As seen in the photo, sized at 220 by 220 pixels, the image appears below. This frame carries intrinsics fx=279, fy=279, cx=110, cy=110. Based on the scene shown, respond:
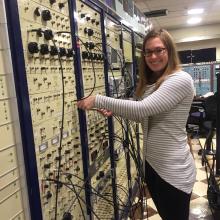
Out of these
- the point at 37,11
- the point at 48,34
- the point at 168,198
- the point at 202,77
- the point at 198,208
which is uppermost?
the point at 37,11

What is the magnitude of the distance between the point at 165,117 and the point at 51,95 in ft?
1.94

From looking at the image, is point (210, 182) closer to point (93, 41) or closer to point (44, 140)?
point (93, 41)

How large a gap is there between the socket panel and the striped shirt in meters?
0.26

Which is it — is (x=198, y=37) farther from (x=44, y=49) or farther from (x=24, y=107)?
(x=24, y=107)

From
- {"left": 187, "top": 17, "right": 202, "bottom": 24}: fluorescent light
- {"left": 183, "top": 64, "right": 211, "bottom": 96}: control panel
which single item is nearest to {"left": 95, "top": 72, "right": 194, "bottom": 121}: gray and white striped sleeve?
{"left": 183, "top": 64, "right": 211, "bottom": 96}: control panel

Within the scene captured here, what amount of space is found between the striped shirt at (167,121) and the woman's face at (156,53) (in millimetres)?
120

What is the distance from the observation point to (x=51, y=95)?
142 cm

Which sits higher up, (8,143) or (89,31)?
(89,31)

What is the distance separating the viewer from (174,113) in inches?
55.2

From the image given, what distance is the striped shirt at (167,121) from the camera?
4.36 feet

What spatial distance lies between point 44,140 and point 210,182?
1912 millimetres

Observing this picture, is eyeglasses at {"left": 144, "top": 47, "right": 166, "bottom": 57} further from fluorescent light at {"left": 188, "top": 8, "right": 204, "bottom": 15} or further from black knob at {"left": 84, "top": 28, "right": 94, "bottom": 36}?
fluorescent light at {"left": 188, "top": 8, "right": 204, "bottom": 15}

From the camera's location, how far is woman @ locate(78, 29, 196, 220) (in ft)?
4.38

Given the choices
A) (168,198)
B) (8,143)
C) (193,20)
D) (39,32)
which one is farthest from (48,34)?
(193,20)
